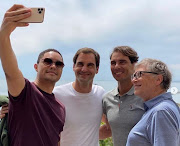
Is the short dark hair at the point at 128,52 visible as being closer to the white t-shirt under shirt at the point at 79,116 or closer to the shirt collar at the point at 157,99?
the white t-shirt under shirt at the point at 79,116

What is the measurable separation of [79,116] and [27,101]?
1.36 metres

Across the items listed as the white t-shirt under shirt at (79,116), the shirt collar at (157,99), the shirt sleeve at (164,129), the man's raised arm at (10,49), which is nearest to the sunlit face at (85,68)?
the white t-shirt under shirt at (79,116)

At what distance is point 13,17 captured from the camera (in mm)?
1912

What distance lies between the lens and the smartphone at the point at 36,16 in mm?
1897

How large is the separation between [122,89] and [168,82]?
1.05 metres

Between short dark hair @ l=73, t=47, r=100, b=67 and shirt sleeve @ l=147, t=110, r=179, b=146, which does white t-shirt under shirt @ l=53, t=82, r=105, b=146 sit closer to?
short dark hair @ l=73, t=47, r=100, b=67

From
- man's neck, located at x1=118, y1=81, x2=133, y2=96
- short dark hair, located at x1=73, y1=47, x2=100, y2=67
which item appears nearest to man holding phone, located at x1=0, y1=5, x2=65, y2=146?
short dark hair, located at x1=73, y1=47, x2=100, y2=67

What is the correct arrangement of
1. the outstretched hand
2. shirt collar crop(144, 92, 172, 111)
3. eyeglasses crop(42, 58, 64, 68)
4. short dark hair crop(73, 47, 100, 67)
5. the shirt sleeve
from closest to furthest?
the outstretched hand → the shirt sleeve → shirt collar crop(144, 92, 172, 111) → eyeglasses crop(42, 58, 64, 68) → short dark hair crop(73, 47, 100, 67)

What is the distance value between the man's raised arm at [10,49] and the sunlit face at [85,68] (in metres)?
1.54

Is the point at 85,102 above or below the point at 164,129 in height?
below

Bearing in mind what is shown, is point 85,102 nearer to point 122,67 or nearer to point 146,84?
point 122,67

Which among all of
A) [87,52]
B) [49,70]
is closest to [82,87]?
[87,52]

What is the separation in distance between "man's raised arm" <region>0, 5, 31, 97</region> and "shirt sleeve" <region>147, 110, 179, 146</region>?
1462 millimetres

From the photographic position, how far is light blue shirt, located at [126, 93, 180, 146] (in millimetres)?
2033
